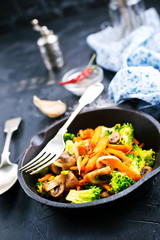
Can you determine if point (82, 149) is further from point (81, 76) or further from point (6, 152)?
point (81, 76)

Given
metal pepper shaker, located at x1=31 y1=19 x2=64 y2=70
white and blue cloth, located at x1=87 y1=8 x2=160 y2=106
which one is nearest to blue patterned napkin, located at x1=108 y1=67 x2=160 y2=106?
white and blue cloth, located at x1=87 y1=8 x2=160 y2=106

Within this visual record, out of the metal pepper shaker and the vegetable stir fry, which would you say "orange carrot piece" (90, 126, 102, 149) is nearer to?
the vegetable stir fry

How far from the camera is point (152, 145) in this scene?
1456 millimetres

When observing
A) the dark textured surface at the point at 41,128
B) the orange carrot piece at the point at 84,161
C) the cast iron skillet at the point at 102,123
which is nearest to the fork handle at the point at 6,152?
the dark textured surface at the point at 41,128

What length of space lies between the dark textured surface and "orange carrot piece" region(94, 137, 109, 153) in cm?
30

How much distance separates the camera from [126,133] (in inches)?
58.8

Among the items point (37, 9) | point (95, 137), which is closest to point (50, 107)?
point (95, 137)

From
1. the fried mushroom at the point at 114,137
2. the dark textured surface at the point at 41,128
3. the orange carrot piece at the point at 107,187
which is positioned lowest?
the dark textured surface at the point at 41,128

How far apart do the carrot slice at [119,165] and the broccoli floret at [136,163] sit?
0.02 metres

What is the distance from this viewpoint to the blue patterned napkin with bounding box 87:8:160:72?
1.98m

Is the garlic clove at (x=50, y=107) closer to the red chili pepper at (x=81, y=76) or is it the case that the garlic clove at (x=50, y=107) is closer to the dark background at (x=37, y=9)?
the red chili pepper at (x=81, y=76)

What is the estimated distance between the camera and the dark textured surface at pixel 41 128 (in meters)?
1.24

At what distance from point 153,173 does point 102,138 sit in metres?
0.41

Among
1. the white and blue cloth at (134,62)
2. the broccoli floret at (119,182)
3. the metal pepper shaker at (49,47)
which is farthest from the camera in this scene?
the metal pepper shaker at (49,47)
